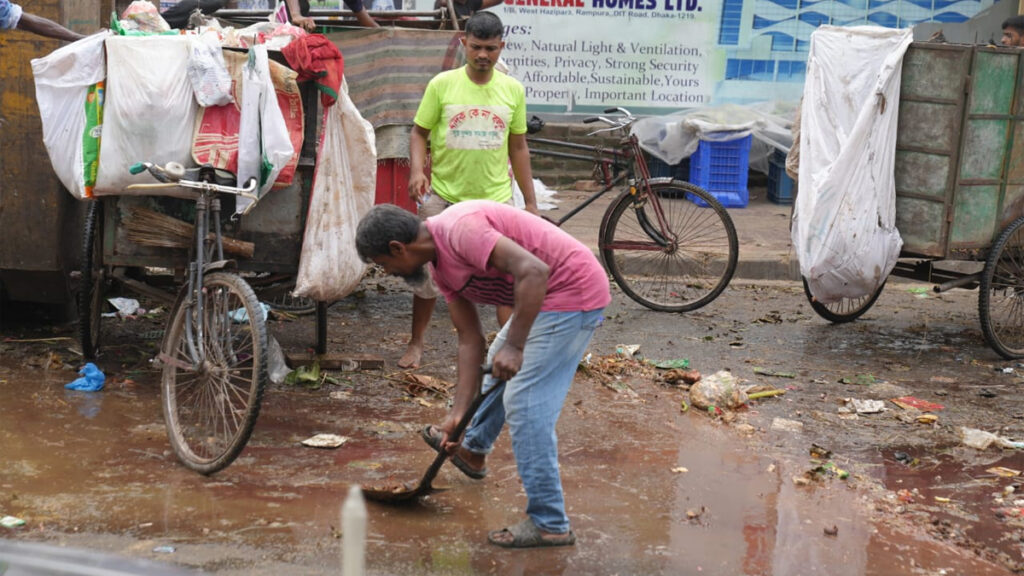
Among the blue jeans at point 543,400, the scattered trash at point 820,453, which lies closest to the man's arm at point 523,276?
the blue jeans at point 543,400

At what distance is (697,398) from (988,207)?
91.7 inches

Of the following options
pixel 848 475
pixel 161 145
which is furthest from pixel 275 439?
pixel 848 475

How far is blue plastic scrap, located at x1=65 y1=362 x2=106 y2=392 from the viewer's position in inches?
213

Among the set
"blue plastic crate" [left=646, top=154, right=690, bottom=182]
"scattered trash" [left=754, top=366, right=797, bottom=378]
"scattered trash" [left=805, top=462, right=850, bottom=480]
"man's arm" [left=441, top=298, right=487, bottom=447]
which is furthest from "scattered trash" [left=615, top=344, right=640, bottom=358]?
"blue plastic crate" [left=646, top=154, right=690, bottom=182]

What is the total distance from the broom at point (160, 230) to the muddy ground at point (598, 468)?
0.74 m

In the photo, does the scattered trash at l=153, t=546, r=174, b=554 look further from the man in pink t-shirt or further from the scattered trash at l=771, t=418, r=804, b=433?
the scattered trash at l=771, t=418, r=804, b=433

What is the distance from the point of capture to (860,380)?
19.9 ft

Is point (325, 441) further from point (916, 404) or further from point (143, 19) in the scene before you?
point (916, 404)

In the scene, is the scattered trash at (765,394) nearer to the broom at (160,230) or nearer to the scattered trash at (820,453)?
the scattered trash at (820,453)

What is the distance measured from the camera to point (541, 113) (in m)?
11.0

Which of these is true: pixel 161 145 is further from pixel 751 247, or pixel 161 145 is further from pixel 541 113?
pixel 541 113

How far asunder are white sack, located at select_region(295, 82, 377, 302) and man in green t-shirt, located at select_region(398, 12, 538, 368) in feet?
1.14

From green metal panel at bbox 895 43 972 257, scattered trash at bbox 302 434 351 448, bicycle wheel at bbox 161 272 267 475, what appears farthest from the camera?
green metal panel at bbox 895 43 972 257

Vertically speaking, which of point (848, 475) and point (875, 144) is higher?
point (875, 144)
